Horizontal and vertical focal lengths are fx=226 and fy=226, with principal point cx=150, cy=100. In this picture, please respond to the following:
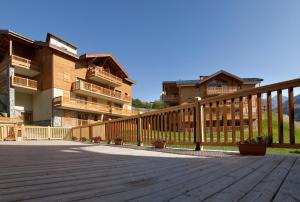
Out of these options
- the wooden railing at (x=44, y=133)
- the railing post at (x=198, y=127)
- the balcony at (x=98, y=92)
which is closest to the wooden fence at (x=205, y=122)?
the railing post at (x=198, y=127)

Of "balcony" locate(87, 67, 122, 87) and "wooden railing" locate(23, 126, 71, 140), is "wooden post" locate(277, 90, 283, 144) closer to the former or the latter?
"wooden railing" locate(23, 126, 71, 140)

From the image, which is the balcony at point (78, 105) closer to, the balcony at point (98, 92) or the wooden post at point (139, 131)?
the balcony at point (98, 92)

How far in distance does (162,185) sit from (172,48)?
28376 mm

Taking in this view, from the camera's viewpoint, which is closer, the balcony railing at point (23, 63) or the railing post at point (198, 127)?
the railing post at point (198, 127)

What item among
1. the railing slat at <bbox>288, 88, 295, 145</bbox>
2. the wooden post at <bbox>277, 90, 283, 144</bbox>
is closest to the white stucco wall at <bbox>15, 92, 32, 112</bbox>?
the wooden post at <bbox>277, 90, 283, 144</bbox>

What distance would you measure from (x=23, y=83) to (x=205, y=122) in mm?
18859

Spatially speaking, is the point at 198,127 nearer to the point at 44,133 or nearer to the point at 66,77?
the point at 44,133

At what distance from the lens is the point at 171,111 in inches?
227

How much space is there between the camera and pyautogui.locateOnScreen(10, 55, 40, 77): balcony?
61.2 feet

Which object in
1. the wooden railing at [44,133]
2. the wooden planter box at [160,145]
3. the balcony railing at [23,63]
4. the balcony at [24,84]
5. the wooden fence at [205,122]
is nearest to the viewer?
the wooden fence at [205,122]

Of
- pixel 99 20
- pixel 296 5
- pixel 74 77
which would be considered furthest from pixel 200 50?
pixel 296 5

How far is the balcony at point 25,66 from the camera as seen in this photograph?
61.2ft

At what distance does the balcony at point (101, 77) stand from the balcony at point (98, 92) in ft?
3.24

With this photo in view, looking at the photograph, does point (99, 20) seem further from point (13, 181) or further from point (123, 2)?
point (13, 181)
